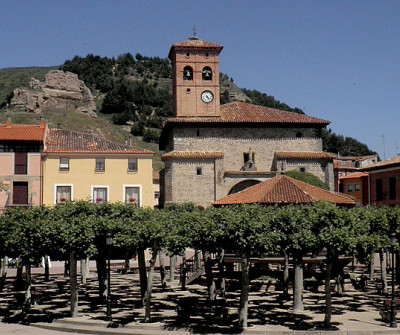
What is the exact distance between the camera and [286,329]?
1692 centimetres

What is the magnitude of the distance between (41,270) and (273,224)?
25261 mm

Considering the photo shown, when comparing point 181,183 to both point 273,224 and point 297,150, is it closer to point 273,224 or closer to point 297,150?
point 297,150

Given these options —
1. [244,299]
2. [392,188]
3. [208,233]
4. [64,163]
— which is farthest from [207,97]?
[244,299]

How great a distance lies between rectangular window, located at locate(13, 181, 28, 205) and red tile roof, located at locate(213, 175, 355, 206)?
17.3 m

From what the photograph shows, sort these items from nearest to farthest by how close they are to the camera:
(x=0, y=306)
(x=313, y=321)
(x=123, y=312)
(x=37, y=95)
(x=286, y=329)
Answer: (x=286, y=329) < (x=313, y=321) < (x=123, y=312) < (x=0, y=306) < (x=37, y=95)

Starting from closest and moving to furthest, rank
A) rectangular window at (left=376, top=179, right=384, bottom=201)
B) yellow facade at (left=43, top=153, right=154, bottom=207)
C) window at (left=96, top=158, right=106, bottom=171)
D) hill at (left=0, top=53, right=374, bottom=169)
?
yellow facade at (left=43, top=153, right=154, bottom=207), window at (left=96, top=158, right=106, bottom=171), rectangular window at (left=376, top=179, right=384, bottom=201), hill at (left=0, top=53, right=374, bottom=169)

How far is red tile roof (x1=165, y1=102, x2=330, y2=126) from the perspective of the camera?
173ft

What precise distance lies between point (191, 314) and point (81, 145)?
1008 inches

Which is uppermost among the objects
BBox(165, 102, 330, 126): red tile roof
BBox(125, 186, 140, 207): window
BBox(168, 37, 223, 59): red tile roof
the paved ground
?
BBox(168, 37, 223, 59): red tile roof

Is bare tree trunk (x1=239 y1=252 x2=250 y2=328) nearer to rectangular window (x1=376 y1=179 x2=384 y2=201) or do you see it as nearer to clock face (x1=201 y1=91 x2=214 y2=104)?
rectangular window (x1=376 y1=179 x2=384 y2=201)

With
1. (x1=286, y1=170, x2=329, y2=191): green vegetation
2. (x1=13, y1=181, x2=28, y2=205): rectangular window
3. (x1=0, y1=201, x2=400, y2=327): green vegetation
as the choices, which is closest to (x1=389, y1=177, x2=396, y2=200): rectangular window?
(x1=286, y1=170, x2=329, y2=191): green vegetation

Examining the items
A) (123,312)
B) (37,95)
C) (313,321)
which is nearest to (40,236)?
(123,312)

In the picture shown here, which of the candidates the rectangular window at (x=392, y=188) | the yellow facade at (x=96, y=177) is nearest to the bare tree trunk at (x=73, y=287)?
the yellow facade at (x=96, y=177)

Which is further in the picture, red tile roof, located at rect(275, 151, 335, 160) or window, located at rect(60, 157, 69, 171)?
red tile roof, located at rect(275, 151, 335, 160)
